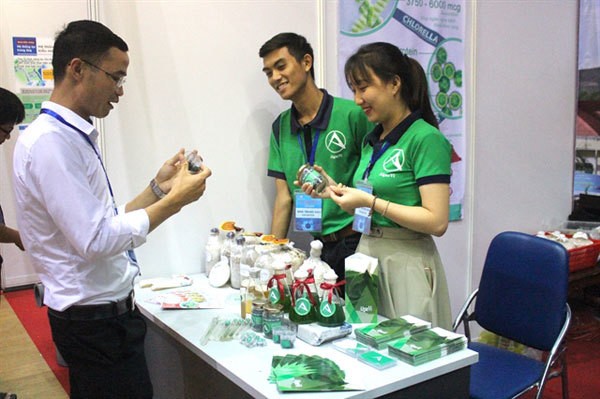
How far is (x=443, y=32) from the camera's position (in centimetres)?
318

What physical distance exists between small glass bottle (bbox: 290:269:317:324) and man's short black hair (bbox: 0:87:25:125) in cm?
116

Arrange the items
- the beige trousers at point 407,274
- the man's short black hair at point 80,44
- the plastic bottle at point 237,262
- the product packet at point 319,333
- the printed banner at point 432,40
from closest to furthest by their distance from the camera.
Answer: the man's short black hair at point 80,44 < the product packet at point 319,333 < the beige trousers at point 407,274 < the plastic bottle at point 237,262 < the printed banner at point 432,40

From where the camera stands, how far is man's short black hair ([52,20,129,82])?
1512 millimetres

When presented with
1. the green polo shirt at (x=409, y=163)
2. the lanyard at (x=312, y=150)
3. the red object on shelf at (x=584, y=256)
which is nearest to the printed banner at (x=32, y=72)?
the lanyard at (x=312, y=150)

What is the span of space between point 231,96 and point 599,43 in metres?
2.79

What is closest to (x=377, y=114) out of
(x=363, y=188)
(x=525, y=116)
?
(x=363, y=188)

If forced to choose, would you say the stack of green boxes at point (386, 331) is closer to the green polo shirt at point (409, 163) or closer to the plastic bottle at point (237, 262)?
the green polo shirt at point (409, 163)

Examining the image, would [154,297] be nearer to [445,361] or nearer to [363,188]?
[363,188]

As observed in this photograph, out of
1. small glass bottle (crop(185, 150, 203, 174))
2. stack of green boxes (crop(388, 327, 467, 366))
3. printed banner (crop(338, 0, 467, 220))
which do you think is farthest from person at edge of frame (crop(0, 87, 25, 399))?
printed banner (crop(338, 0, 467, 220))

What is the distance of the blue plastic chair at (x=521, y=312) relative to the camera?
204cm

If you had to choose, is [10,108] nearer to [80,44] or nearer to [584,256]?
[80,44]

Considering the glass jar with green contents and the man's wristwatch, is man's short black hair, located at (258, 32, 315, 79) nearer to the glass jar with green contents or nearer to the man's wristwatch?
the man's wristwatch

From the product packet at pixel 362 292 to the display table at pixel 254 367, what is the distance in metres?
0.23

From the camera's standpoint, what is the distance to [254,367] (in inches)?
58.7
